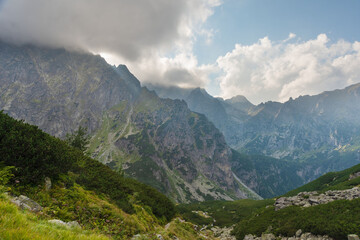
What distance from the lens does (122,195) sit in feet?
78.2

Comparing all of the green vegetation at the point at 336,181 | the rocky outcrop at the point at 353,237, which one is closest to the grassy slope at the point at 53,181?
the rocky outcrop at the point at 353,237

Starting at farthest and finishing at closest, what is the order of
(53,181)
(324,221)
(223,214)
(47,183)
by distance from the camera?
(223,214) < (324,221) < (53,181) < (47,183)

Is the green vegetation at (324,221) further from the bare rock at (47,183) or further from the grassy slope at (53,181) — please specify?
the bare rock at (47,183)

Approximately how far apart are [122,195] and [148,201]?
8.44 meters

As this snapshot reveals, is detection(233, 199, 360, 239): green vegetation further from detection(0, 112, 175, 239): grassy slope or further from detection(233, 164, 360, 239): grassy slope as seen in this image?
detection(0, 112, 175, 239): grassy slope

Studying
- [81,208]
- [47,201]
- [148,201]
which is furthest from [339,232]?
[47,201]

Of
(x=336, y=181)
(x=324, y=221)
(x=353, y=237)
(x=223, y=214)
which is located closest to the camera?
(x=353, y=237)

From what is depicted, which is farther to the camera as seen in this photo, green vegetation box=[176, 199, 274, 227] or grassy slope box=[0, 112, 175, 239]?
green vegetation box=[176, 199, 274, 227]

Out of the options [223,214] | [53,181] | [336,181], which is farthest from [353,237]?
[223,214]

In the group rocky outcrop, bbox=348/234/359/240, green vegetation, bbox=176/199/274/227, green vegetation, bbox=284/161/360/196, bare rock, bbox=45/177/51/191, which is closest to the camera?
bare rock, bbox=45/177/51/191

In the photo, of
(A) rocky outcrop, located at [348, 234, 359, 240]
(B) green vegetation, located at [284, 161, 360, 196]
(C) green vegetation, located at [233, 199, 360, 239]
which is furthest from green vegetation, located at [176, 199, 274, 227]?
(A) rocky outcrop, located at [348, 234, 359, 240]

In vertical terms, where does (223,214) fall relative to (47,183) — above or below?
below

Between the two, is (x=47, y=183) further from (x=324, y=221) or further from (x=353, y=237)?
(x=324, y=221)

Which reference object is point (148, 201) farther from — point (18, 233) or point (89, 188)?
point (18, 233)
